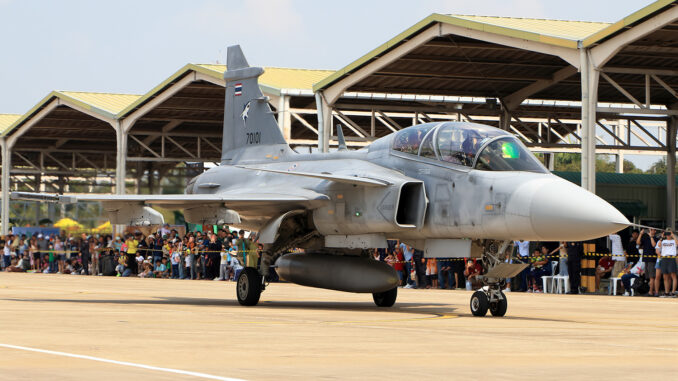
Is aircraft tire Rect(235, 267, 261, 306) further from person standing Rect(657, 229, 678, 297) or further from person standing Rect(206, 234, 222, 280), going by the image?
person standing Rect(206, 234, 222, 280)

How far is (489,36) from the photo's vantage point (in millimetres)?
25359

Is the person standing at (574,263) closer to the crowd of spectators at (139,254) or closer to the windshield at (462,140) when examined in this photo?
the crowd of spectators at (139,254)

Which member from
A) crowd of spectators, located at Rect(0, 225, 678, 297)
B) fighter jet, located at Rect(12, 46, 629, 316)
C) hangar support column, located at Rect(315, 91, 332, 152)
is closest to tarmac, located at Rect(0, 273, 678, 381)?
fighter jet, located at Rect(12, 46, 629, 316)

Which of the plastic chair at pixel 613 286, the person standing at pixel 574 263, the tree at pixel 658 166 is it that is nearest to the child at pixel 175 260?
the person standing at pixel 574 263

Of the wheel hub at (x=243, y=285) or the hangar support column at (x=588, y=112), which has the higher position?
the hangar support column at (x=588, y=112)

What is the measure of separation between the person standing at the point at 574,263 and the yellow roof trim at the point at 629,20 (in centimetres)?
454

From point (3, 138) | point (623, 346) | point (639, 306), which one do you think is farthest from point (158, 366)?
point (3, 138)

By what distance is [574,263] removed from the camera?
78.4 ft

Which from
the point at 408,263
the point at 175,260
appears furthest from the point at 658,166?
the point at 408,263

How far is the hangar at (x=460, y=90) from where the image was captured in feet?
77.9

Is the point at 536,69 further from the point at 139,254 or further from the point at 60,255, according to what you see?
the point at 60,255

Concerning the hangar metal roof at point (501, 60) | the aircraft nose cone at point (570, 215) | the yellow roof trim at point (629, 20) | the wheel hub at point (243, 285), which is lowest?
the wheel hub at point (243, 285)

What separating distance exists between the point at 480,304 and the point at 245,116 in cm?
740

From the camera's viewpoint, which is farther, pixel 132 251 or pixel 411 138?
pixel 132 251
